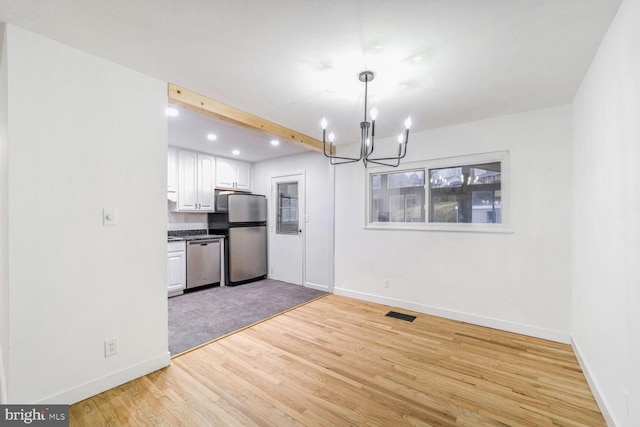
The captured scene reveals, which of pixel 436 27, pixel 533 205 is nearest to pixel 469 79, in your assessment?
pixel 436 27

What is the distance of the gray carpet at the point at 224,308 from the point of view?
2.91m

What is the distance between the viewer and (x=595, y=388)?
1.91m

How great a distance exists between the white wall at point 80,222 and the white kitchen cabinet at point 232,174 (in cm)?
307

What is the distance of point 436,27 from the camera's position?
1.60 m

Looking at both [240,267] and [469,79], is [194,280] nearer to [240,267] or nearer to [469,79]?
[240,267]

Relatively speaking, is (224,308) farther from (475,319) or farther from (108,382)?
(475,319)

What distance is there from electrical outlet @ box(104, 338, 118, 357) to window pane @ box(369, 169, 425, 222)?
10.6 ft

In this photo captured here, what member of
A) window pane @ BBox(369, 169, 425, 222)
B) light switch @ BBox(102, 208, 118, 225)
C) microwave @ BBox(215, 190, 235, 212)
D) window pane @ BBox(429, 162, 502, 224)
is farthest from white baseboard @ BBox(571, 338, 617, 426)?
microwave @ BBox(215, 190, 235, 212)

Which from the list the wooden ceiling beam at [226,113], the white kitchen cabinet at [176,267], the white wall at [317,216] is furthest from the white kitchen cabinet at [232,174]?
the wooden ceiling beam at [226,113]

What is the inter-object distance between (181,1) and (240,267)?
4.27 m

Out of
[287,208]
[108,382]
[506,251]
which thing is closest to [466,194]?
[506,251]

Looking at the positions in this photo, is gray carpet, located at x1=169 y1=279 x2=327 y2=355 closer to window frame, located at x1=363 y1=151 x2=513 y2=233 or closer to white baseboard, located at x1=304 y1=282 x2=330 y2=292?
white baseboard, located at x1=304 y1=282 x2=330 y2=292

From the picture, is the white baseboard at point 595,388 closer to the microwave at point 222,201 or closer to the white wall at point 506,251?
the white wall at point 506,251

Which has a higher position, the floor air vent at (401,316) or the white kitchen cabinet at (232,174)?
the white kitchen cabinet at (232,174)
